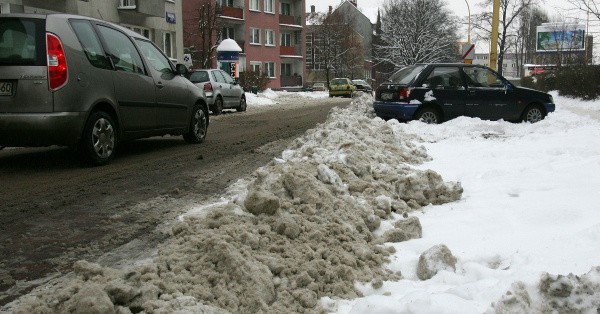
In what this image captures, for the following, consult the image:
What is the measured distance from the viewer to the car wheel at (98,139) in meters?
6.75

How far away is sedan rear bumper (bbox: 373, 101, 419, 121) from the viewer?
41.9ft

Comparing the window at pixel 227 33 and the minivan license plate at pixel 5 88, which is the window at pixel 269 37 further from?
the minivan license plate at pixel 5 88

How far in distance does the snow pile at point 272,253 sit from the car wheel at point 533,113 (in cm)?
911

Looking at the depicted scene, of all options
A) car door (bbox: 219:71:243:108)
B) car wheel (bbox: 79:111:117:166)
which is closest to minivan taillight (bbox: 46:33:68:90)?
car wheel (bbox: 79:111:117:166)

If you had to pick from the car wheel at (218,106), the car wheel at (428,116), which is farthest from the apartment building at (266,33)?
the car wheel at (428,116)

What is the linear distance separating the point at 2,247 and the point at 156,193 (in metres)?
1.81

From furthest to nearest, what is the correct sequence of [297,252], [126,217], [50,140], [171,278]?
1. [50,140]
2. [126,217]
3. [297,252]
4. [171,278]

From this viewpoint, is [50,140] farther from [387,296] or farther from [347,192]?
[387,296]

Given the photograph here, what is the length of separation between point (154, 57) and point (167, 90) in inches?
20.2

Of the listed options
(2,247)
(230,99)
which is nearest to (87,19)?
(2,247)

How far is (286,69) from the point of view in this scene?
6494 centimetres

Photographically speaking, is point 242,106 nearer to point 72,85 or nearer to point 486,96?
point 486,96

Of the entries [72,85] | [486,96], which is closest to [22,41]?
[72,85]

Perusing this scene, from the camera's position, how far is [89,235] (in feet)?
13.2
